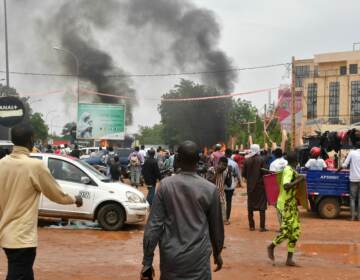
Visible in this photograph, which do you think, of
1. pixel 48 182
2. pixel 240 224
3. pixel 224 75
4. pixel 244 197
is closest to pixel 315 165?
pixel 240 224

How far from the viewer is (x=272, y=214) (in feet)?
52.0

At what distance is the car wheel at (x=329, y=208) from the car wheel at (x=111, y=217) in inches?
197

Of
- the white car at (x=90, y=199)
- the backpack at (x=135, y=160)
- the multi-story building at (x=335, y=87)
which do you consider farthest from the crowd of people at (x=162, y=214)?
the multi-story building at (x=335, y=87)

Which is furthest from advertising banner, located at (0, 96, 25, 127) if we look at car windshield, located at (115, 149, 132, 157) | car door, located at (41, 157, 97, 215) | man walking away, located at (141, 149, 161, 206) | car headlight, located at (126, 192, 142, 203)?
car windshield, located at (115, 149, 132, 157)

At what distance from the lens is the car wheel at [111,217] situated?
39.4ft

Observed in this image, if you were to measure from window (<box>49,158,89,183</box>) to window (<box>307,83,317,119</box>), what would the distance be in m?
72.6

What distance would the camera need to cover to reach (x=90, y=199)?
471 inches

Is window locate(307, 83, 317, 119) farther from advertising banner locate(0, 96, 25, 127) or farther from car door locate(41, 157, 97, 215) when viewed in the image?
advertising banner locate(0, 96, 25, 127)

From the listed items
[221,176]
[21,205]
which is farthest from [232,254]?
[21,205]

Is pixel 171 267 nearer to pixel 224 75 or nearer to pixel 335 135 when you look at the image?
pixel 335 135

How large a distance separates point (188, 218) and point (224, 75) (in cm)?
Answer: 4248

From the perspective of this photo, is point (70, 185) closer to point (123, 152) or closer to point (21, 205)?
point (21, 205)

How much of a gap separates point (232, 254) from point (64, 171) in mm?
4190

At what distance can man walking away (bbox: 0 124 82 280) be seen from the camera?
4430 mm
